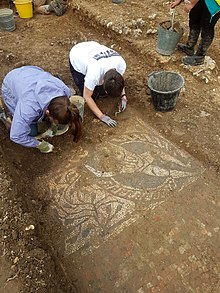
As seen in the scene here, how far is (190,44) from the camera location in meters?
5.17

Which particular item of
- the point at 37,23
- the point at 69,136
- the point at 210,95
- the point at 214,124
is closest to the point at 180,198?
the point at 214,124

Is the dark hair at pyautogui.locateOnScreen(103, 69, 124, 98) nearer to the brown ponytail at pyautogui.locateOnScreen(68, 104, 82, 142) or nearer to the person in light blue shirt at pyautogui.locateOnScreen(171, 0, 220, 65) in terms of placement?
the brown ponytail at pyautogui.locateOnScreen(68, 104, 82, 142)

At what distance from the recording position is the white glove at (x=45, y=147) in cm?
370

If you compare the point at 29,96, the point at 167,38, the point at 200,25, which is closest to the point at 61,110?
the point at 29,96

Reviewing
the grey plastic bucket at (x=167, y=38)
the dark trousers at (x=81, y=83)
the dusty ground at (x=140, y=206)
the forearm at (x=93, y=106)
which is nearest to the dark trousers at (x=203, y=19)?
the grey plastic bucket at (x=167, y=38)

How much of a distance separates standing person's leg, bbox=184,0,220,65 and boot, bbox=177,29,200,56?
208 mm

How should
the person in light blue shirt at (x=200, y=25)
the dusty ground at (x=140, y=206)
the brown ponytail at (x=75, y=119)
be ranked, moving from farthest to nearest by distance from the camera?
the person in light blue shirt at (x=200, y=25)
the brown ponytail at (x=75, y=119)
the dusty ground at (x=140, y=206)

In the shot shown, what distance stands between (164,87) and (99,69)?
3.99 feet

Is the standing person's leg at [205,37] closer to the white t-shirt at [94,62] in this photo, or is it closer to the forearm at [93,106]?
the white t-shirt at [94,62]

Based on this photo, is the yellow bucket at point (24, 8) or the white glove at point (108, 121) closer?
the white glove at point (108, 121)

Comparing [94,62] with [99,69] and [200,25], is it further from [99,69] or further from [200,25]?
[200,25]

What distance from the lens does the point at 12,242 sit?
285 cm

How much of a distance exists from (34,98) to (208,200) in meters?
2.06

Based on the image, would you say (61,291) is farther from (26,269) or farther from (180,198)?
(180,198)
